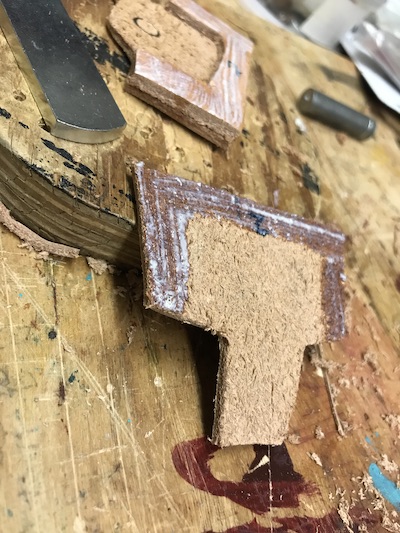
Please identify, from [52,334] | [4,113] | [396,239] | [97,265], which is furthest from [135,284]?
[396,239]

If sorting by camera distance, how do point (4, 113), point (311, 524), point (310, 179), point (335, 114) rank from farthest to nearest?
point (335, 114) < point (310, 179) < point (311, 524) < point (4, 113)

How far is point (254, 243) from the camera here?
1366mm

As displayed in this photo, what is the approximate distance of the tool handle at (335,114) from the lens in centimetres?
195

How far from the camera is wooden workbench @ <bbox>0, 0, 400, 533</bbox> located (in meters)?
1.10

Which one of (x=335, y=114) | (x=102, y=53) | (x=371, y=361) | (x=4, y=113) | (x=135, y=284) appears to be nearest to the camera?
(x=4, y=113)

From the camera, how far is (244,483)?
1252 millimetres

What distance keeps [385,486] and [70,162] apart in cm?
118

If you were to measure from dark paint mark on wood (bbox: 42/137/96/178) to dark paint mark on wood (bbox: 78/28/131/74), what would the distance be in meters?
0.39

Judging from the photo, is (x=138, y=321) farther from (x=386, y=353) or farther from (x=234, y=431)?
(x=386, y=353)

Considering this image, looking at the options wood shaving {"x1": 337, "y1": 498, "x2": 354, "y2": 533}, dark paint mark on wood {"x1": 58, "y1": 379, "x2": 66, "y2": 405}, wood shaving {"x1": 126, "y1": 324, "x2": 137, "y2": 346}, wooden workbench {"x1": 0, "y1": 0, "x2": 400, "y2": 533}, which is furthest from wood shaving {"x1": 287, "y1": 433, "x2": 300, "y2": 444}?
dark paint mark on wood {"x1": 58, "y1": 379, "x2": 66, "y2": 405}

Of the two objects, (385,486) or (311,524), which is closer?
(311,524)

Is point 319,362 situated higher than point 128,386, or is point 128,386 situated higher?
point 319,362

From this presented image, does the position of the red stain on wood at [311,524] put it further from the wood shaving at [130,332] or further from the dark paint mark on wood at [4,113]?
the dark paint mark on wood at [4,113]

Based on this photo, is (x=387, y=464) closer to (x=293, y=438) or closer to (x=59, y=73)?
(x=293, y=438)
